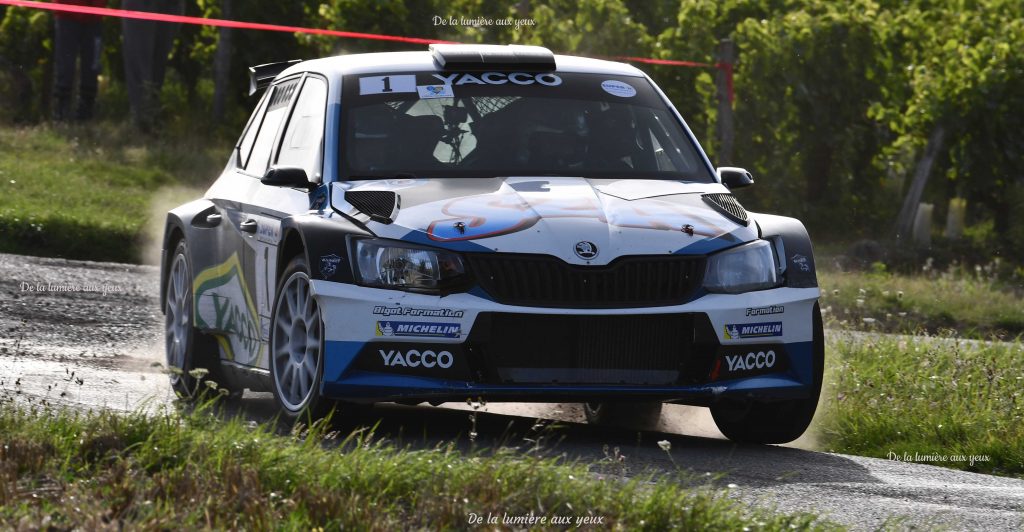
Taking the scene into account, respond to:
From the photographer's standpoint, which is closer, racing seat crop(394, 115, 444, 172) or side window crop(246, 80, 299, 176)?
racing seat crop(394, 115, 444, 172)

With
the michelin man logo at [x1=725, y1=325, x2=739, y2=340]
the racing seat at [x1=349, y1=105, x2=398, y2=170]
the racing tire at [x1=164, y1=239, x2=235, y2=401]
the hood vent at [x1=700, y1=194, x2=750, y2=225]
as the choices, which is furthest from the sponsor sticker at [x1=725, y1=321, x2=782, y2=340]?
the racing tire at [x1=164, y1=239, x2=235, y2=401]

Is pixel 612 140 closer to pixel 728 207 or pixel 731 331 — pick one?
pixel 728 207

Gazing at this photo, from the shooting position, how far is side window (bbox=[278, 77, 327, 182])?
788cm

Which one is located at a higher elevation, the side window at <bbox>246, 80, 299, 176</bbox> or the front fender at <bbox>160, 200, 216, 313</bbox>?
the side window at <bbox>246, 80, 299, 176</bbox>

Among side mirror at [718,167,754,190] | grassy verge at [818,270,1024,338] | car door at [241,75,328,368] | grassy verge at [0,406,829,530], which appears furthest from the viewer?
grassy verge at [818,270,1024,338]

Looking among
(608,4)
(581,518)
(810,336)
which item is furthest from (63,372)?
(608,4)

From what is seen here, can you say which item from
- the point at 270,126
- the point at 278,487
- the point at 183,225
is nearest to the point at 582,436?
the point at 278,487

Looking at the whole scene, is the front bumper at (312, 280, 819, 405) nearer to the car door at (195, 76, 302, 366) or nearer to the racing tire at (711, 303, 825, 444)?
the racing tire at (711, 303, 825, 444)

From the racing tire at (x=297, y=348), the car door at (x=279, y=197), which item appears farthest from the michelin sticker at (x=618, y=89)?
the racing tire at (x=297, y=348)

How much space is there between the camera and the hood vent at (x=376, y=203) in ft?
22.8

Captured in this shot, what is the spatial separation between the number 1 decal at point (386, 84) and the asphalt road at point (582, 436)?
4.67ft

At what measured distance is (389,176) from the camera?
7.58 m

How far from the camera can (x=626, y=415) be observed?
28.3 ft

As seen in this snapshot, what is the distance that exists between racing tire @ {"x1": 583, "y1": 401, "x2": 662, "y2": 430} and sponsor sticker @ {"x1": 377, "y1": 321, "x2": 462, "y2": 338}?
76.6 inches
